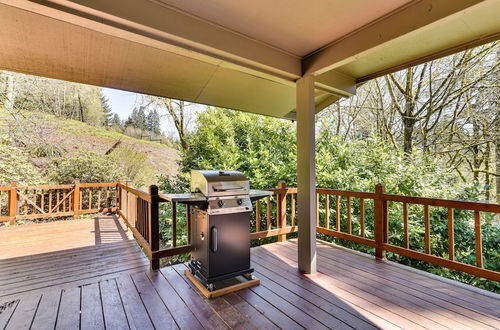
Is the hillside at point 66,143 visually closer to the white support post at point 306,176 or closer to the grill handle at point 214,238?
the grill handle at point 214,238

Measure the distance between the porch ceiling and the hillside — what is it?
22.9 feet

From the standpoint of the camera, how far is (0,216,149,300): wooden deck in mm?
2848

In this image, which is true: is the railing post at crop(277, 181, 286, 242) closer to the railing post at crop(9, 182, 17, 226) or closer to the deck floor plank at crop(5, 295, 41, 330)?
the deck floor plank at crop(5, 295, 41, 330)

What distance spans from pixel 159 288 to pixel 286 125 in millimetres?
5305

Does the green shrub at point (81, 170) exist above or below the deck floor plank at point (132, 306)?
above

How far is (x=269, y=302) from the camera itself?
7.47ft

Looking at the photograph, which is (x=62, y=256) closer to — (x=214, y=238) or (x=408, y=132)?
(x=214, y=238)

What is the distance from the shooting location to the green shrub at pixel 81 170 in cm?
780

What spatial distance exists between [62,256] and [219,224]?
9.91ft

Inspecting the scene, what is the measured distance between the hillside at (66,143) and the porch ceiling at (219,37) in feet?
22.9

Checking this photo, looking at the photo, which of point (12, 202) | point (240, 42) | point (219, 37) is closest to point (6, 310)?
point (219, 37)

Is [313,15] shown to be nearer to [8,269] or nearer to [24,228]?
[8,269]

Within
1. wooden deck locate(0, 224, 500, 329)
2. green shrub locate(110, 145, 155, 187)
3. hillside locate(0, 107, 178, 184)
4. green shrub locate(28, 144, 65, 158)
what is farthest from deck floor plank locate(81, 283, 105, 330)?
green shrub locate(28, 144, 65, 158)

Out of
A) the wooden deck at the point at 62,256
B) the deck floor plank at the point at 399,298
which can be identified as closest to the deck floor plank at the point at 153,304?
the wooden deck at the point at 62,256
